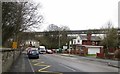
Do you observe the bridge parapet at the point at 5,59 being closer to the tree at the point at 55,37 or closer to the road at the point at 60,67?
the road at the point at 60,67

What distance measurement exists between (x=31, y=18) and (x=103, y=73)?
1091 inches

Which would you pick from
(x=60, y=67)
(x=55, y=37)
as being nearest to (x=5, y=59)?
(x=60, y=67)

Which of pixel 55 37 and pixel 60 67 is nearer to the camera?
pixel 60 67

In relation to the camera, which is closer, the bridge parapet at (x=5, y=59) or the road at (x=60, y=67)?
the bridge parapet at (x=5, y=59)

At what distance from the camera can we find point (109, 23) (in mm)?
110875

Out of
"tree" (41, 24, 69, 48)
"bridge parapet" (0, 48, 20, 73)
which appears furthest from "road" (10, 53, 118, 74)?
"tree" (41, 24, 69, 48)

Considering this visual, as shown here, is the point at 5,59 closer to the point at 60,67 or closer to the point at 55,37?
the point at 60,67

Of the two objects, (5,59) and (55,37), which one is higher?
(55,37)

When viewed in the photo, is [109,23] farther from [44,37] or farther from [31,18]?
[31,18]

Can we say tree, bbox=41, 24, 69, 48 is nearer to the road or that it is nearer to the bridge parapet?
the road

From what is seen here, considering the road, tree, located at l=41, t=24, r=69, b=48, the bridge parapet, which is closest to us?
the bridge parapet

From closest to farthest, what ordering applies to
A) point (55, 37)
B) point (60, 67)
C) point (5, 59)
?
point (5, 59) → point (60, 67) → point (55, 37)

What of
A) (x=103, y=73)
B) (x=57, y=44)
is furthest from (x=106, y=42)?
(x=103, y=73)

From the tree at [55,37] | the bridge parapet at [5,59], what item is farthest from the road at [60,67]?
the tree at [55,37]
